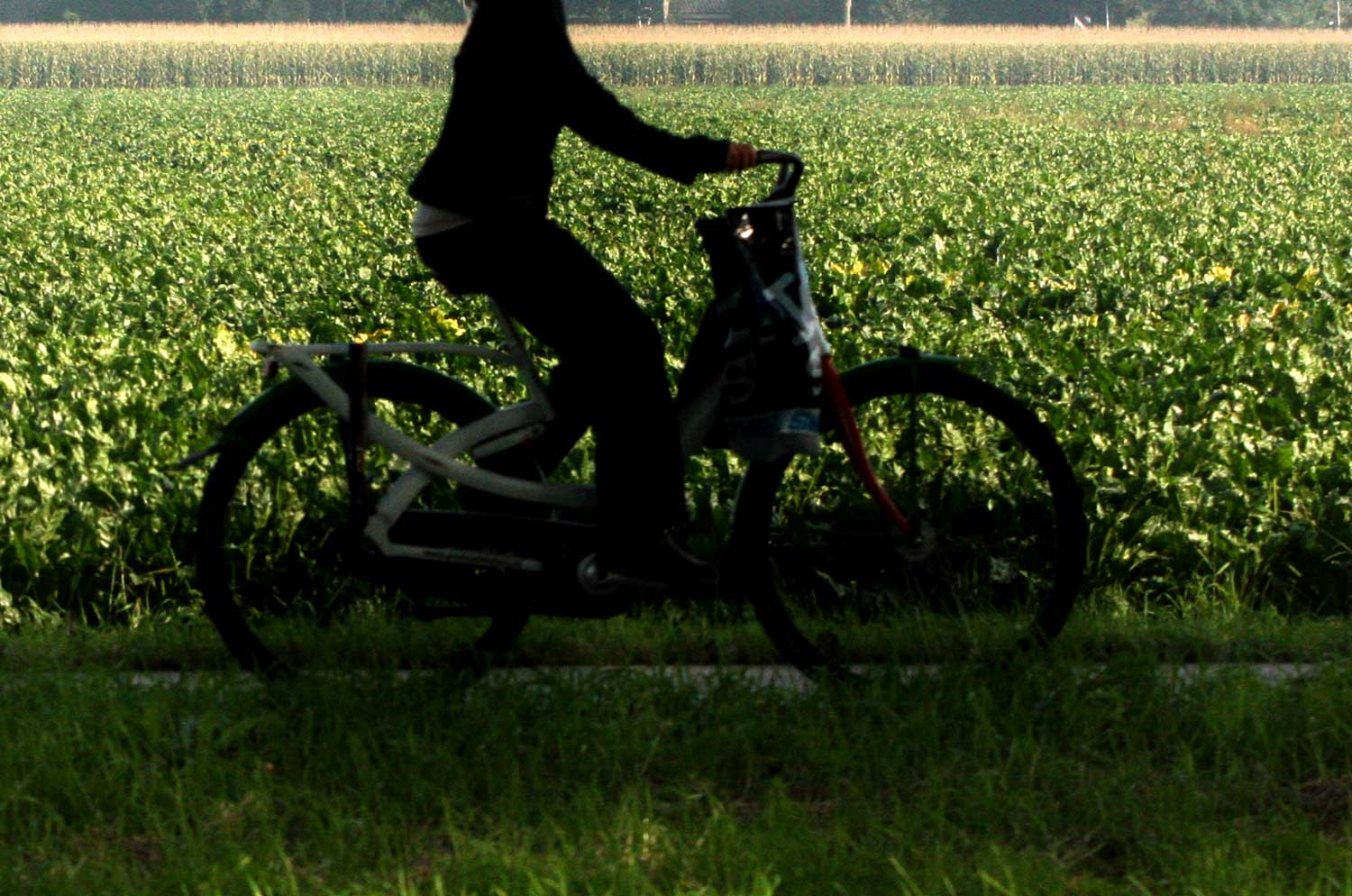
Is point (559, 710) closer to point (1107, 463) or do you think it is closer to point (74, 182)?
point (1107, 463)

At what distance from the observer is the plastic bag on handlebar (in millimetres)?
4203

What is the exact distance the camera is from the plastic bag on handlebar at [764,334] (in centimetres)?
420

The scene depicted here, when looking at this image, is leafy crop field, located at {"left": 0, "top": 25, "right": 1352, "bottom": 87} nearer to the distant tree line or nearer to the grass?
the grass

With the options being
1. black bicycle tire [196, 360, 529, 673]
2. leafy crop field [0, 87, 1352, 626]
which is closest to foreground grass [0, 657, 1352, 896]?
black bicycle tire [196, 360, 529, 673]

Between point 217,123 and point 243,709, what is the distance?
126 feet

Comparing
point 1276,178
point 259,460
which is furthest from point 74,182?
point 259,460

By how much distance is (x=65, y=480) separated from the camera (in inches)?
235

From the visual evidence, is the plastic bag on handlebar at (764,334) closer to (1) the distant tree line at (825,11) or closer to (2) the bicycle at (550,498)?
(2) the bicycle at (550,498)

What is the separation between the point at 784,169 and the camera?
434cm

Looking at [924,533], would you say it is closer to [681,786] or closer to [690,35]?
[681,786]

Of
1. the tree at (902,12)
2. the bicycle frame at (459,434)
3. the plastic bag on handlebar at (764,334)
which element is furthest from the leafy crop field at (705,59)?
the plastic bag on handlebar at (764,334)

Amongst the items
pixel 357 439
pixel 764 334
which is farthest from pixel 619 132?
pixel 357 439

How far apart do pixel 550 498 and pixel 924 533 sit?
3.16 feet

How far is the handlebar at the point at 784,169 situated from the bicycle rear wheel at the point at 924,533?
53cm
